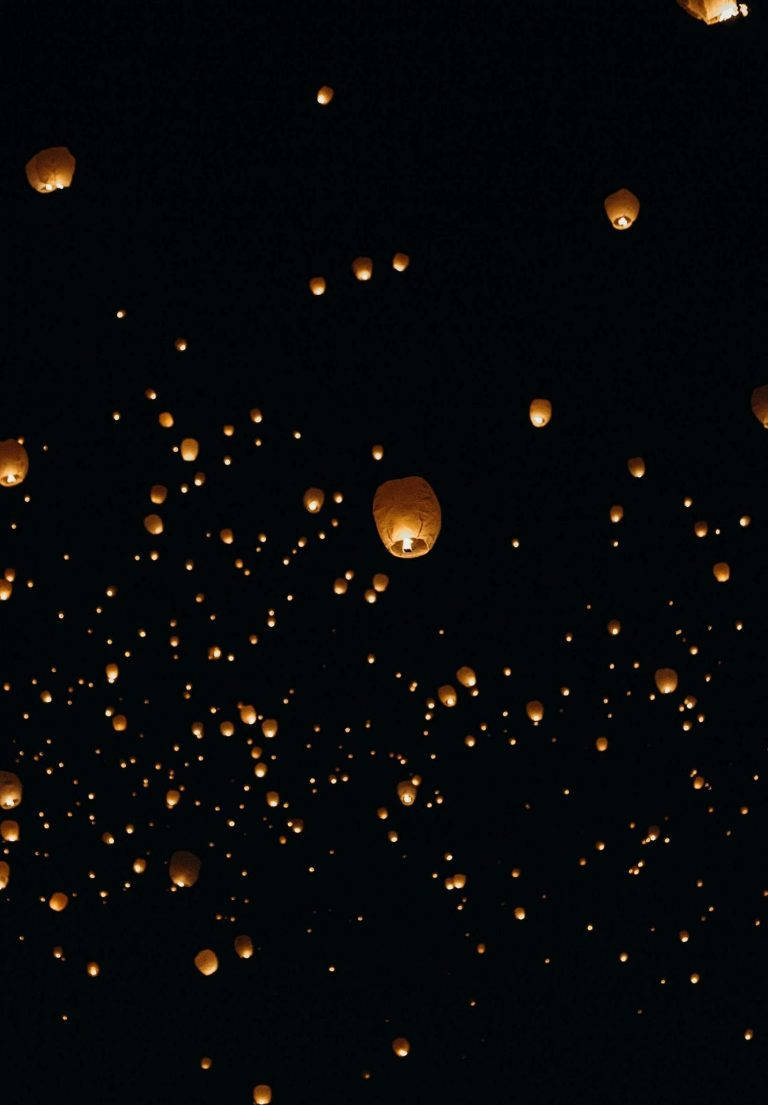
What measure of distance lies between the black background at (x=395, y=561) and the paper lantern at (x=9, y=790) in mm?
22

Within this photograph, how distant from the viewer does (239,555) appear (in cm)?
151

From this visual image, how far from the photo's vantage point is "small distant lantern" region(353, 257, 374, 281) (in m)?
1.53

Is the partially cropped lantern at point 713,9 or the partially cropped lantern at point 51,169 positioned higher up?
the partially cropped lantern at point 51,169

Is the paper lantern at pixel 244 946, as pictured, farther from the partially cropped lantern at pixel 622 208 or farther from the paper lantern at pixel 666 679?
the partially cropped lantern at pixel 622 208

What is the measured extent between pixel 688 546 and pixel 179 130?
3.11 ft

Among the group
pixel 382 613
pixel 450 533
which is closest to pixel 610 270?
pixel 450 533

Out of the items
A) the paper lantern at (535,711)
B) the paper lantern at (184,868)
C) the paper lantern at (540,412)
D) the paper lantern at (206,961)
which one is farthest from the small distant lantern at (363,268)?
the paper lantern at (206,961)

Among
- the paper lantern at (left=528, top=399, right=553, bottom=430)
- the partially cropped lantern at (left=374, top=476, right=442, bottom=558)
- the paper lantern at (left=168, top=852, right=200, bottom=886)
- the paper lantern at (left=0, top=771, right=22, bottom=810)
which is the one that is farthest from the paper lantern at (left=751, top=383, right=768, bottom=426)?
the paper lantern at (left=0, top=771, right=22, bottom=810)

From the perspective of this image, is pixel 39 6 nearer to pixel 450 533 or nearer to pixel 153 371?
pixel 153 371

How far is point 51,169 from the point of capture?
1.53 metres

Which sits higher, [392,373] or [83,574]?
[392,373]

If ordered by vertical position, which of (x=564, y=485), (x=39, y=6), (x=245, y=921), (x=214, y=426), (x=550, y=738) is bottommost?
(x=245, y=921)

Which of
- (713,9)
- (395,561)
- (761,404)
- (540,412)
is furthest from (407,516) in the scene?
(713,9)

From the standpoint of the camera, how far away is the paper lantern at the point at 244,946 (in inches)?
57.7
